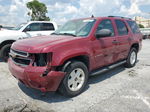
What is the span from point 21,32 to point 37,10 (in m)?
25.5

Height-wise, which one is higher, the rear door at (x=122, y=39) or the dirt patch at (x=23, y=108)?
the rear door at (x=122, y=39)

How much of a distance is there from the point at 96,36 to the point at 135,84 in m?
1.79

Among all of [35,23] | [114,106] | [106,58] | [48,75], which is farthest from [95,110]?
[35,23]

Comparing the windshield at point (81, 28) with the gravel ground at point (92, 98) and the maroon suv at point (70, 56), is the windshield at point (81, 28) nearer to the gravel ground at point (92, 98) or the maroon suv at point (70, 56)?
the maroon suv at point (70, 56)

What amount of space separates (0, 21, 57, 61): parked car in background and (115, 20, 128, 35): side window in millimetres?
4617

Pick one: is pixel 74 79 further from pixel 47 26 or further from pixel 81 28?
pixel 47 26

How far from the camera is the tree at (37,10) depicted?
31.0m

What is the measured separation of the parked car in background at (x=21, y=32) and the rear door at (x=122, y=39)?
464 cm

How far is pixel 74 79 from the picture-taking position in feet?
12.5

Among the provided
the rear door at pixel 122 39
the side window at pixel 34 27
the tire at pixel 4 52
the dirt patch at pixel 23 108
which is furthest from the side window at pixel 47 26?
the dirt patch at pixel 23 108

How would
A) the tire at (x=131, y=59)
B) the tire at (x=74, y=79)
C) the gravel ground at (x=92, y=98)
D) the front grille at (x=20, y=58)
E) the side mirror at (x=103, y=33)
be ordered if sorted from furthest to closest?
the tire at (x=131, y=59) < the side mirror at (x=103, y=33) < the tire at (x=74, y=79) < the front grille at (x=20, y=58) < the gravel ground at (x=92, y=98)

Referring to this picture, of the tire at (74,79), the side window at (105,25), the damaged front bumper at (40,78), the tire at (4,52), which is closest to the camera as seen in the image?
the damaged front bumper at (40,78)

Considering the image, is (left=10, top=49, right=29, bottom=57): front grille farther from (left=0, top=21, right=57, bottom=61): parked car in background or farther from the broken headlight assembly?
(left=0, top=21, right=57, bottom=61): parked car in background

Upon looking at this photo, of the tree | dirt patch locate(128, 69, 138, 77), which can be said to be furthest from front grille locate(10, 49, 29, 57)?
the tree
